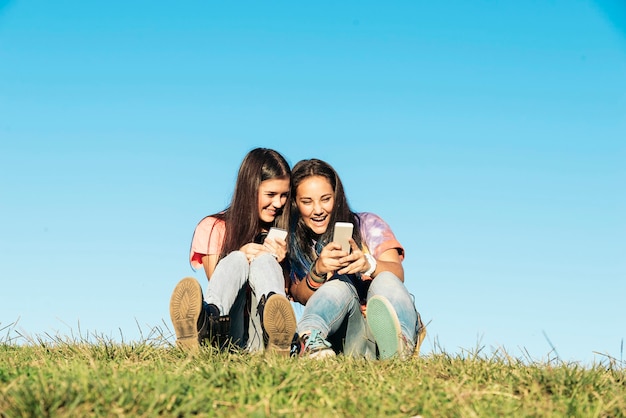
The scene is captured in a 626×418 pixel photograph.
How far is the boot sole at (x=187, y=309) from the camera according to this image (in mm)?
5504

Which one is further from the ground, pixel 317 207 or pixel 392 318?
pixel 317 207

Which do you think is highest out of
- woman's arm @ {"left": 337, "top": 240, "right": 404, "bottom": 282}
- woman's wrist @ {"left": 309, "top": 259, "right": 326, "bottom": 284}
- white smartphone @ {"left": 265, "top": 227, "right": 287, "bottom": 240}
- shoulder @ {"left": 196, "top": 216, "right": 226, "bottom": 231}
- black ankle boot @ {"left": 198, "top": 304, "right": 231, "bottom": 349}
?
shoulder @ {"left": 196, "top": 216, "right": 226, "bottom": 231}

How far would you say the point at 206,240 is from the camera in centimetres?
714

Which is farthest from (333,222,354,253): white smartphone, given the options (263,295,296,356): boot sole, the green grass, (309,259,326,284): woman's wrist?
the green grass

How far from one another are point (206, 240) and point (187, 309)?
169 cm

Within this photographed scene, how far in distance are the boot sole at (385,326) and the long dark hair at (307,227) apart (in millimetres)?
1251

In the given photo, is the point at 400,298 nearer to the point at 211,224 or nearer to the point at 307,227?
the point at 307,227

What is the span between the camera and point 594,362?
15.9ft

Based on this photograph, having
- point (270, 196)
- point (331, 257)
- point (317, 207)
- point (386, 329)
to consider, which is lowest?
point (386, 329)

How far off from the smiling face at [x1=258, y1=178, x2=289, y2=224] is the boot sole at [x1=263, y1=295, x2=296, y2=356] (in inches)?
73.9

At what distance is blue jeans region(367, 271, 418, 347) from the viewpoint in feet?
20.2

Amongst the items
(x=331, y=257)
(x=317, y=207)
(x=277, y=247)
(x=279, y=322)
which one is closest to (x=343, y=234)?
(x=331, y=257)

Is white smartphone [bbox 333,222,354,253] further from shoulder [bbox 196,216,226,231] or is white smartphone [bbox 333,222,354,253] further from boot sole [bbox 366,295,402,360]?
shoulder [bbox 196,216,226,231]

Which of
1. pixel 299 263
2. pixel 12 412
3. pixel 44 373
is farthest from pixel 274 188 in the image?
pixel 12 412
